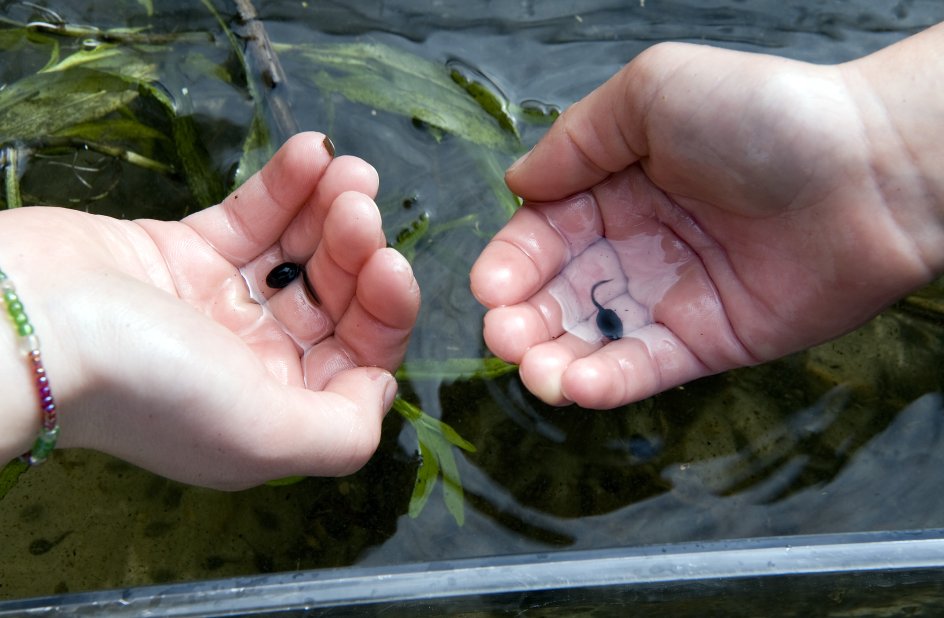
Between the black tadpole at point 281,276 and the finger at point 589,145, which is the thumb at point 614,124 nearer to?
the finger at point 589,145

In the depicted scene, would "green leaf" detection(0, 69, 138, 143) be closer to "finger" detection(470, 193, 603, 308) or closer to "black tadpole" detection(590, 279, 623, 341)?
"finger" detection(470, 193, 603, 308)

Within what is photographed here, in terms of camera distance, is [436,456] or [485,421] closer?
[436,456]

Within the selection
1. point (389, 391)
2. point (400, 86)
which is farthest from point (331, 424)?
point (400, 86)

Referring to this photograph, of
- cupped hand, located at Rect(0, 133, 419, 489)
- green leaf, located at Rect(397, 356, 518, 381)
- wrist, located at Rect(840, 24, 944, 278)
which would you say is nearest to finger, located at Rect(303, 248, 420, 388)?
cupped hand, located at Rect(0, 133, 419, 489)

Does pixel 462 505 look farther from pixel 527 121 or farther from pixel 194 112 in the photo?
pixel 194 112

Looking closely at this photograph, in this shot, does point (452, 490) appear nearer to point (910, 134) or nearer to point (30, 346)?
point (30, 346)

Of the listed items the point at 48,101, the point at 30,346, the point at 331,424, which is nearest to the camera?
the point at 30,346

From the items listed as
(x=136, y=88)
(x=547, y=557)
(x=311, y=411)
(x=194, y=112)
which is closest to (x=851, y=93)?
(x=547, y=557)
